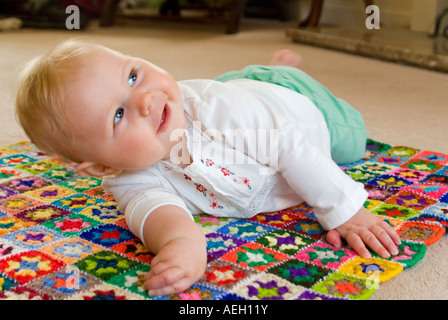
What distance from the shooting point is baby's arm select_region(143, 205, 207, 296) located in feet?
2.16

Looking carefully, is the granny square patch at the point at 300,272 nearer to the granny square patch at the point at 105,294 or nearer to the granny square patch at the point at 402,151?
the granny square patch at the point at 105,294

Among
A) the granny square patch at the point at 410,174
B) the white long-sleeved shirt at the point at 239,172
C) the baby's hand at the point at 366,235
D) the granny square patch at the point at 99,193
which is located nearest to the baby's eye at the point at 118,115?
the white long-sleeved shirt at the point at 239,172

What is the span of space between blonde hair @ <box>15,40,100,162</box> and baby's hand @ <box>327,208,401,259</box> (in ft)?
1.32

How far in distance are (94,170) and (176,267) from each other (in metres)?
0.25

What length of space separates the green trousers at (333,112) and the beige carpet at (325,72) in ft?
0.65

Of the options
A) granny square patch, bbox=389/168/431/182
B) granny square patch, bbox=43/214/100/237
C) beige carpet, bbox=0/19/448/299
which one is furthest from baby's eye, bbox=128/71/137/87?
granny square patch, bbox=389/168/431/182

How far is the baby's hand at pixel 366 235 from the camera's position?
2.49ft

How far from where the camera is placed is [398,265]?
0.72 m

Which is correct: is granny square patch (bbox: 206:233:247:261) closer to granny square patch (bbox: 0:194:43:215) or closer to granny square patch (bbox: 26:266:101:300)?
granny square patch (bbox: 26:266:101:300)

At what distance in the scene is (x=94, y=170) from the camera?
84 centimetres

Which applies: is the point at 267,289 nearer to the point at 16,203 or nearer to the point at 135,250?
the point at 135,250

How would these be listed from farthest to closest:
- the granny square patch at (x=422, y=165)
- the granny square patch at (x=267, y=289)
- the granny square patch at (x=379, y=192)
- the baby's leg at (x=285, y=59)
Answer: the baby's leg at (x=285, y=59)
the granny square patch at (x=422, y=165)
the granny square patch at (x=379, y=192)
the granny square patch at (x=267, y=289)

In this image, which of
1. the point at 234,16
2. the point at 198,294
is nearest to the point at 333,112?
the point at 198,294

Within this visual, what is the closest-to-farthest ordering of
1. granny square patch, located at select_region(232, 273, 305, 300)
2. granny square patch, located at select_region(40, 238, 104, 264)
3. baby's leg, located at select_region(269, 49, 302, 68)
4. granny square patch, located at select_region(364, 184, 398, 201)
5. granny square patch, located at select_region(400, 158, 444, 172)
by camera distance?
granny square patch, located at select_region(232, 273, 305, 300) → granny square patch, located at select_region(40, 238, 104, 264) → granny square patch, located at select_region(364, 184, 398, 201) → granny square patch, located at select_region(400, 158, 444, 172) → baby's leg, located at select_region(269, 49, 302, 68)
